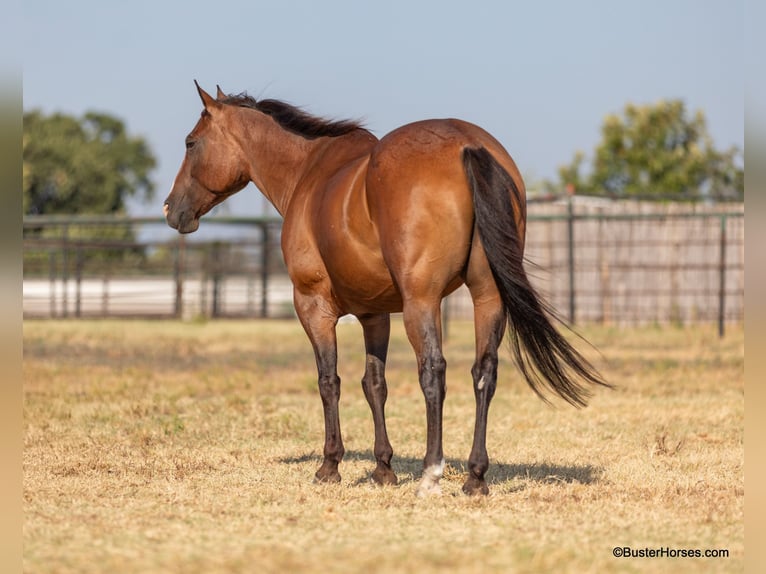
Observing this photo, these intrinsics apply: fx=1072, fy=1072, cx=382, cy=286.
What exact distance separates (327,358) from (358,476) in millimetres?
793

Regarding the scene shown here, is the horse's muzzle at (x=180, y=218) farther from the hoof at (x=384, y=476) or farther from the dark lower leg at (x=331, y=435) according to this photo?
the hoof at (x=384, y=476)

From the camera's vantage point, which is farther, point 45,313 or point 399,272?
point 45,313

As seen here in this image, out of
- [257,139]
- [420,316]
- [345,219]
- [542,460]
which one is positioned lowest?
[542,460]

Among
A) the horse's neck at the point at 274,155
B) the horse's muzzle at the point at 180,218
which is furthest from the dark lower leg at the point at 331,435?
the horse's muzzle at the point at 180,218

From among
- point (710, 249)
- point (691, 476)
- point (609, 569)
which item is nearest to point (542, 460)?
point (691, 476)

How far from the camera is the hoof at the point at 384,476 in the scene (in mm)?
6332

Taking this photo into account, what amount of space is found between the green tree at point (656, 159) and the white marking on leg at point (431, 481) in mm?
29012

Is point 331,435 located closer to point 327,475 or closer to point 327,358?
point 327,475

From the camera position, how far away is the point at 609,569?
4168 mm

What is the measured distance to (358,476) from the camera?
6711mm

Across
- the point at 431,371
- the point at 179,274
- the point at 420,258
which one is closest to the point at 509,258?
the point at 420,258

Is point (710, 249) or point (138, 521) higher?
point (710, 249)

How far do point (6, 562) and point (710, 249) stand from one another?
63.4 feet

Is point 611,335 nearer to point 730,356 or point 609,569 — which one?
point 730,356
